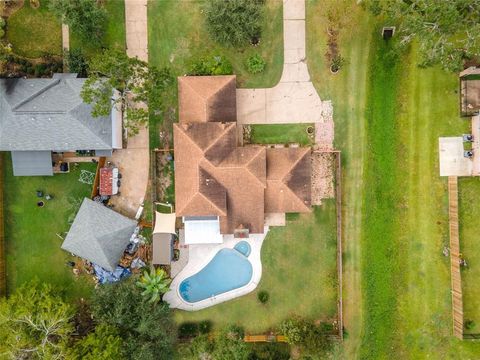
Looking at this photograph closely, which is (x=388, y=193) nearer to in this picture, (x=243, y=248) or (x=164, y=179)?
(x=243, y=248)

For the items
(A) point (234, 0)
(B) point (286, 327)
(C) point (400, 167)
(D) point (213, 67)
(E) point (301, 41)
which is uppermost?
(A) point (234, 0)

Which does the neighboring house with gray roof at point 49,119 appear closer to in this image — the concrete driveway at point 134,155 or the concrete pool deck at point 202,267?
the concrete driveway at point 134,155

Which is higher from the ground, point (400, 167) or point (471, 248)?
point (400, 167)

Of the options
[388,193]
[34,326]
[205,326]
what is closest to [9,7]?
[34,326]

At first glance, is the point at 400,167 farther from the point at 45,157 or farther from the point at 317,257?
the point at 45,157

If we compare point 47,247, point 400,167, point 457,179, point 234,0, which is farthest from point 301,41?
point 47,247

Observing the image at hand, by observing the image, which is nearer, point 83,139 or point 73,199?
point 83,139
